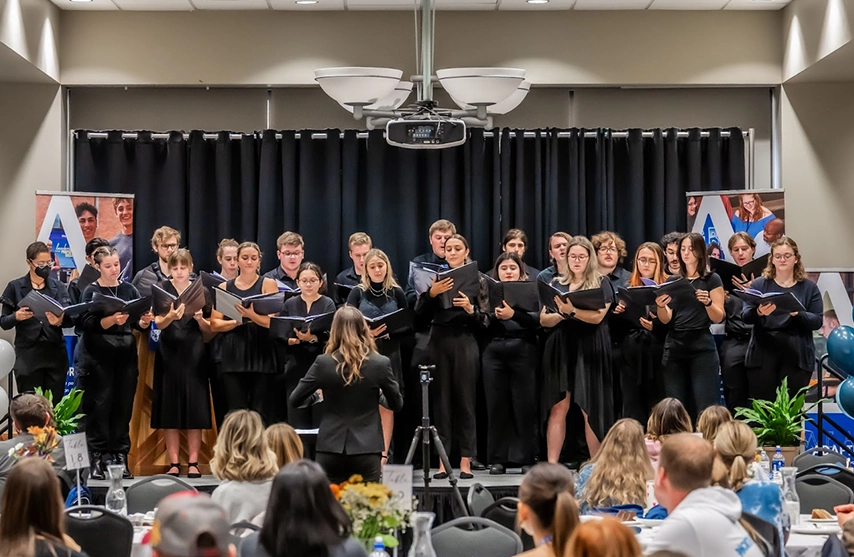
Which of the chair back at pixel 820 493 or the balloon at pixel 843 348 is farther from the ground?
the balloon at pixel 843 348

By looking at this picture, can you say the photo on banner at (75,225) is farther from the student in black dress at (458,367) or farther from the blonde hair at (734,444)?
the blonde hair at (734,444)

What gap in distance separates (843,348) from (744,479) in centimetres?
292

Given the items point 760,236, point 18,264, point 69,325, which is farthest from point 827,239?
point 18,264

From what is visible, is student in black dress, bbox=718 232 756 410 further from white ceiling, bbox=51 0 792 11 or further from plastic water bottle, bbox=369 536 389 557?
plastic water bottle, bbox=369 536 389 557

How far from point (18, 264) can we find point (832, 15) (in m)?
6.44

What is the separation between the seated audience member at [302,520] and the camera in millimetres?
2648

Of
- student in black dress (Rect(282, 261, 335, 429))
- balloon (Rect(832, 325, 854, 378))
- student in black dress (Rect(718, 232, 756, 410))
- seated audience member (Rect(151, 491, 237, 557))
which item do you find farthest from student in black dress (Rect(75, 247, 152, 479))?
seated audience member (Rect(151, 491, 237, 557))

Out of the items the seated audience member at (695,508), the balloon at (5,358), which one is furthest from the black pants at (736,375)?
the balloon at (5,358)

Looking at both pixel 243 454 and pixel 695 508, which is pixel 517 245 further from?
pixel 695 508

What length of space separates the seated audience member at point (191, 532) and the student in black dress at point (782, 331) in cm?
576

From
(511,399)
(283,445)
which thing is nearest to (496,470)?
(511,399)

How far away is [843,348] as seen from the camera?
6.56 metres

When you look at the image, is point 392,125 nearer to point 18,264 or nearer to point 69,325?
point 69,325

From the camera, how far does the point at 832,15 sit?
792cm
